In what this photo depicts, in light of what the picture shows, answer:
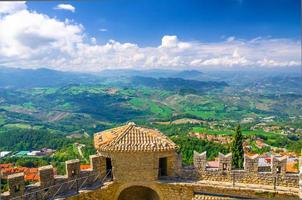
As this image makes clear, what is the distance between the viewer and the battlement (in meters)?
8.88

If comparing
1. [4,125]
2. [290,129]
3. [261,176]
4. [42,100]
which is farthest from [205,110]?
[261,176]

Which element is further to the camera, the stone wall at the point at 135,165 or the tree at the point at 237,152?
the tree at the point at 237,152

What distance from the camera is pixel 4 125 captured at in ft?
321

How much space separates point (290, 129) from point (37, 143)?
64980 millimetres

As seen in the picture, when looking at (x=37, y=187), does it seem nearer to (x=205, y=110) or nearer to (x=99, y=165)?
(x=99, y=165)

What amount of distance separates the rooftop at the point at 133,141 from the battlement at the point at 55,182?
0.63 meters

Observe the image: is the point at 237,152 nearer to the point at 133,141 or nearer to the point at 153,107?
the point at 133,141

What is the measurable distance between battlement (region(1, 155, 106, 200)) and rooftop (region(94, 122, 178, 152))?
2.08ft

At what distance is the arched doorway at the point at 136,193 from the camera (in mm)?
11914

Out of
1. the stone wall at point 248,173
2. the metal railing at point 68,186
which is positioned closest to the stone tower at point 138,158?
the metal railing at point 68,186

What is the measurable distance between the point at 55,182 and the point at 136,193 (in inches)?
128

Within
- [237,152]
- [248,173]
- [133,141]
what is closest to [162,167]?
[133,141]

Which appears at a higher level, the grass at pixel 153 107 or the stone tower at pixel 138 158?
the stone tower at pixel 138 158

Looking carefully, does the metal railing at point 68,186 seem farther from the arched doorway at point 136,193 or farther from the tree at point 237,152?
the tree at point 237,152
